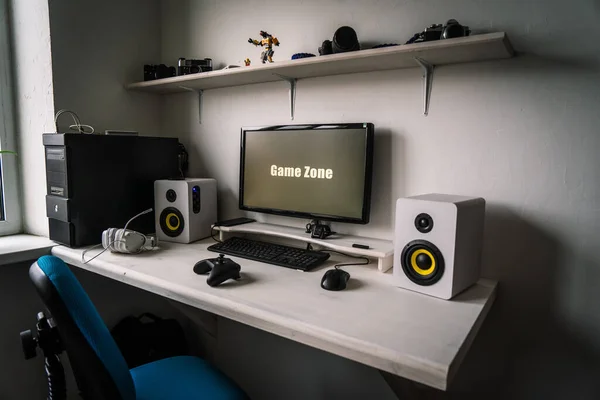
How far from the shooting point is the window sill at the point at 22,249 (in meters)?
1.61

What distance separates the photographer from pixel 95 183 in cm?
168

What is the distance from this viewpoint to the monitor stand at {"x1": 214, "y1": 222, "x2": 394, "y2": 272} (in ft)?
4.56

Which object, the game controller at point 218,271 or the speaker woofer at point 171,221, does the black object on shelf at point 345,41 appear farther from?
the speaker woofer at point 171,221

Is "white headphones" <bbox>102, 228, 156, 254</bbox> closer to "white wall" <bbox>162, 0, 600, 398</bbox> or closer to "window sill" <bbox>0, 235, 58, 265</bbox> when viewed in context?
"window sill" <bbox>0, 235, 58, 265</bbox>

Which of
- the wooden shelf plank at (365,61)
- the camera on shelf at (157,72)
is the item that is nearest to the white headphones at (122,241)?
the wooden shelf plank at (365,61)

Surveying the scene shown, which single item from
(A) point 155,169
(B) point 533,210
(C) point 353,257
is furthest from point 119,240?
(B) point 533,210

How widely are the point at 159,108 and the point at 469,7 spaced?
1.68 metres

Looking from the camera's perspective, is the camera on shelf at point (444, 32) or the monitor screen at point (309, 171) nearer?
the camera on shelf at point (444, 32)

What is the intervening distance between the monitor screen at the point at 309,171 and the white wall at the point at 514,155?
0.36 ft

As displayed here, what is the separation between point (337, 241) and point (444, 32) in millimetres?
796

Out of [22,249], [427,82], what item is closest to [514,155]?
[427,82]

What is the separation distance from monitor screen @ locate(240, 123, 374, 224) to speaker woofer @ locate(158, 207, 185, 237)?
0.92 feet

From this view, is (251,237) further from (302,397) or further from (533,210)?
(533,210)

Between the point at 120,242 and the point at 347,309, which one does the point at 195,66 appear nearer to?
the point at 120,242
